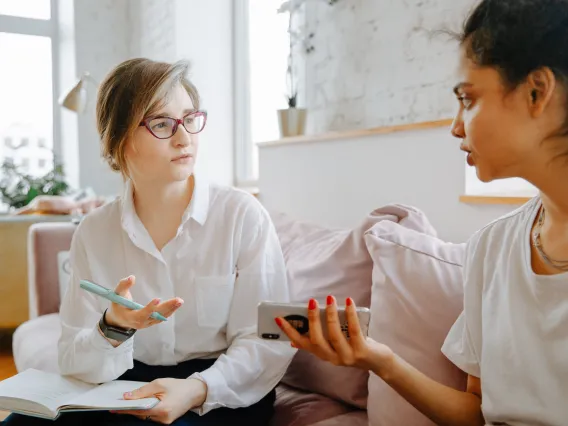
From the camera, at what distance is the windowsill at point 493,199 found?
132 cm

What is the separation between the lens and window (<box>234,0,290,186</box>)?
332cm

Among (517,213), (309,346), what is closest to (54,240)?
(309,346)

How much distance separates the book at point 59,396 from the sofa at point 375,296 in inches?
15.0

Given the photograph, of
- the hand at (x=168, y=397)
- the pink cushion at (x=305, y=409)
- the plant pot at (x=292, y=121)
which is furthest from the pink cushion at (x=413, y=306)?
the plant pot at (x=292, y=121)

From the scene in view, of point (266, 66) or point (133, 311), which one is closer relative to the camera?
point (133, 311)

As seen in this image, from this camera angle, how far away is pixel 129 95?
1214mm

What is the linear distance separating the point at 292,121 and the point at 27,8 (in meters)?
3.29

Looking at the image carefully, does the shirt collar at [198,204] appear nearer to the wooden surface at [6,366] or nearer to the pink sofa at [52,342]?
the pink sofa at [52,342]

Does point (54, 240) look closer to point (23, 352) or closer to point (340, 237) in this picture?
point (23, 352)

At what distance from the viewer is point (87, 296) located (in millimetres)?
1229

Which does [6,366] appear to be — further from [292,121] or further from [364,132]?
[364,132]

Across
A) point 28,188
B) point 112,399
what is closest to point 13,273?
point 28,188

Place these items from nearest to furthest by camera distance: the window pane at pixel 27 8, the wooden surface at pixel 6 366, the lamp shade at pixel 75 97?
the wooden surface at pixel 6 366 < the lamp shade at pixel 75 97 < the window pane at pixel 27 8

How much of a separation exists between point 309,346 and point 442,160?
92 cm
